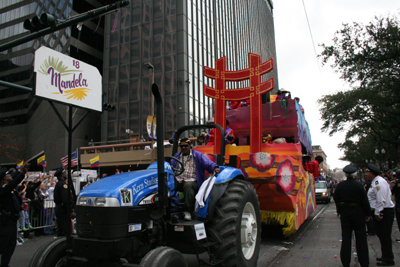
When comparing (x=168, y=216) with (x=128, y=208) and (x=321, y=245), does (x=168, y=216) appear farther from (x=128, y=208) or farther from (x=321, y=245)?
(x=321, y=245)

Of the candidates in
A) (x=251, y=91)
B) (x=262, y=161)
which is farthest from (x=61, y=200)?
(x=251, y=91)

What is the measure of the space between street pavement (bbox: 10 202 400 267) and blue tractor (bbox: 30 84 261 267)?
1.20 metres

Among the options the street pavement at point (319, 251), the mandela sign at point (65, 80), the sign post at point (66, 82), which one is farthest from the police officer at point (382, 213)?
the mandela sign at point (65, 80)

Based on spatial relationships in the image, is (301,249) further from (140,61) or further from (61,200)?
(140,61)

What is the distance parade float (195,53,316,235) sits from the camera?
20.2 ft

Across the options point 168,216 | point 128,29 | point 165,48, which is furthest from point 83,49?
point 168,216

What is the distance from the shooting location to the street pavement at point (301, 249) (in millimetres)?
5059

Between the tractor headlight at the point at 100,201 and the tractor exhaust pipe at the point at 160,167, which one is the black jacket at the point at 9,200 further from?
the tractor exhaust pipe at the point at 160,167

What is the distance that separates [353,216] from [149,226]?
3.26 m

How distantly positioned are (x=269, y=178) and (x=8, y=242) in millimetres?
4714

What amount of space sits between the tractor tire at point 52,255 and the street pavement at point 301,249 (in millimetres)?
1856

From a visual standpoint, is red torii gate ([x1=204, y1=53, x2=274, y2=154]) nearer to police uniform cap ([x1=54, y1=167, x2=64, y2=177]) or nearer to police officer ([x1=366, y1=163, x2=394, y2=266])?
police officer ([x1=366, y1=163, x2=394, y2=266])

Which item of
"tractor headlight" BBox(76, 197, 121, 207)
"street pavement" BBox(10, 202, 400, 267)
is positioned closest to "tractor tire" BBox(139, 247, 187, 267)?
"tractor headlight" BBox(76, 197, 121, 207)

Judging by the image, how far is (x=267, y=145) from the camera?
6590 mm
